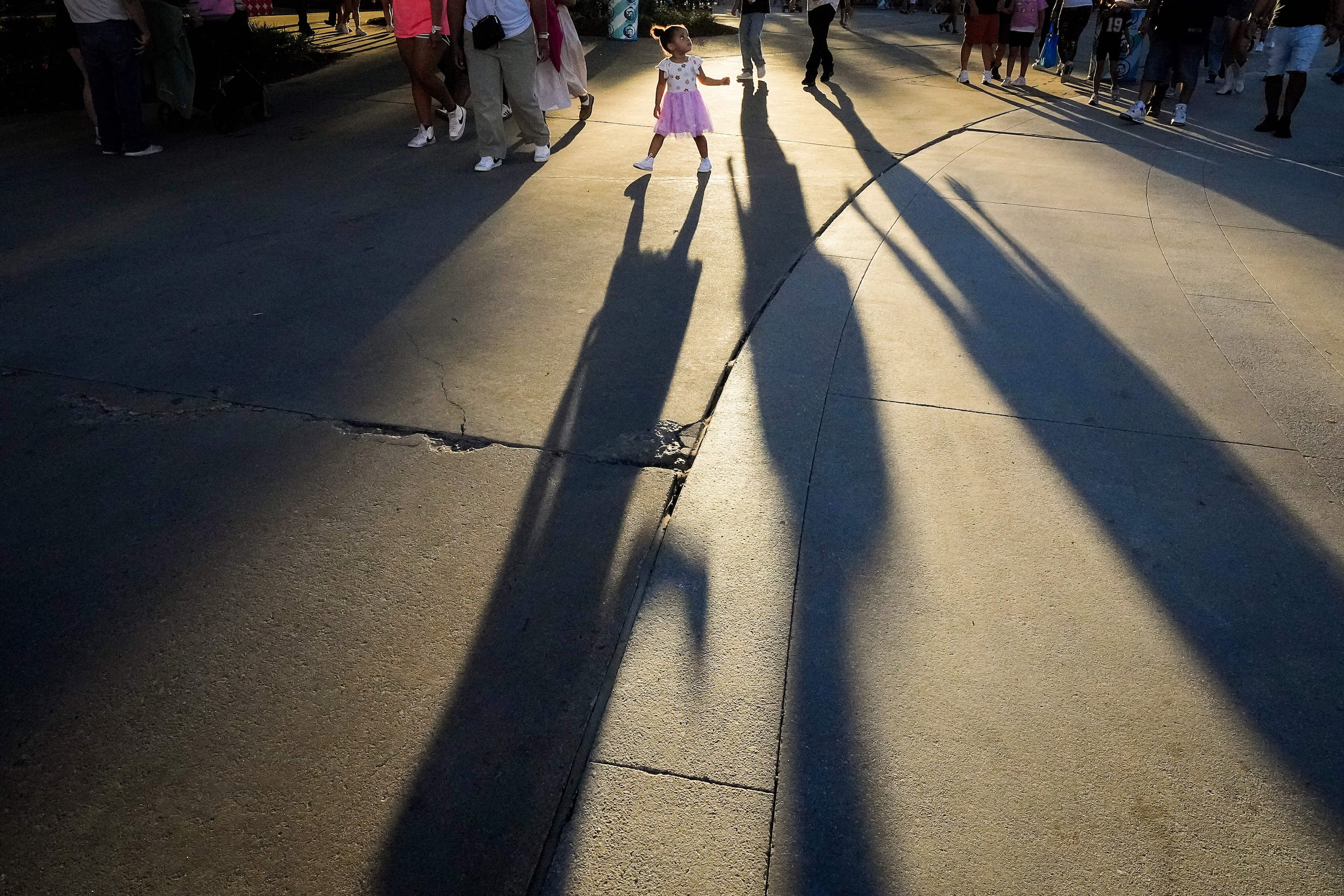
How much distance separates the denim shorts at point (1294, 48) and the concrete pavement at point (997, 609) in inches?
188

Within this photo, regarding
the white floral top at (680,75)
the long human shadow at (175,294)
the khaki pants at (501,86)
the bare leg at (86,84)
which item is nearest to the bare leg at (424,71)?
the khaki pants at (501,86)

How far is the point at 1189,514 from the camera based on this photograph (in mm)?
3396

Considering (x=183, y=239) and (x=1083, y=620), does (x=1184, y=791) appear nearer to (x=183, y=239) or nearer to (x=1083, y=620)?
(x=1083, y=620)

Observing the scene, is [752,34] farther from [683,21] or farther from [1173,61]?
[683,21]

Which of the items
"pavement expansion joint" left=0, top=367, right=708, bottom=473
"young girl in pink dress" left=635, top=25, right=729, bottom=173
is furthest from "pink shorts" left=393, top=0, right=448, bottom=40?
"pavement expansion joint" left=0, top=367, right=708, bottom=473

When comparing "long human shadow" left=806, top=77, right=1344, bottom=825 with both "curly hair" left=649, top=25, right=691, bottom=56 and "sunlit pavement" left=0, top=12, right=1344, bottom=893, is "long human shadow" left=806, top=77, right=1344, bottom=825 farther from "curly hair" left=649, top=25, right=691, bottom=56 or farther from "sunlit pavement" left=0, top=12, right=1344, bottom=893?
"curly hair" left=649, top=25, right=691, bottom=56

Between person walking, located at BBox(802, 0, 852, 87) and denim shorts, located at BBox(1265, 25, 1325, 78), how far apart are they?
4.80 metres

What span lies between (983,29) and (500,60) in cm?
728

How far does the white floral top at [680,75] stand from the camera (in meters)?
7.45

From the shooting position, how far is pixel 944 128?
9641mm

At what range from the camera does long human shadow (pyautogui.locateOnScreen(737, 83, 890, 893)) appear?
217 cm

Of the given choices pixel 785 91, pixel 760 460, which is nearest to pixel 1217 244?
pixel 760 460

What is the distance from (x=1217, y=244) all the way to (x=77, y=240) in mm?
7735

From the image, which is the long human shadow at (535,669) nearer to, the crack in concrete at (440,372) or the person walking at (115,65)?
the crack in concrete at (440,372)
